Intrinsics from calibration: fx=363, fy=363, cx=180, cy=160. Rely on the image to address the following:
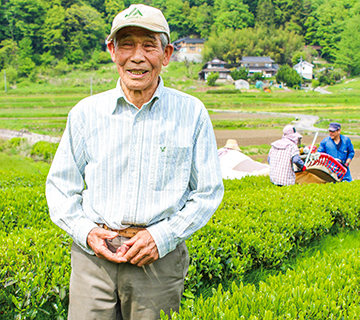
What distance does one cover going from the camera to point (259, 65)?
81.4m

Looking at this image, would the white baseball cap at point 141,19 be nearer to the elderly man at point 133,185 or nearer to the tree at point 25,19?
the elderly man at point 133,185

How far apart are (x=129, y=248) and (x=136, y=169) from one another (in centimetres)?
39

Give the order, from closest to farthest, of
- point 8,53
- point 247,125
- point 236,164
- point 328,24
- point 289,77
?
point 236,164 → point 247,125 → point 289,77 → point 8,53 → point 328,24

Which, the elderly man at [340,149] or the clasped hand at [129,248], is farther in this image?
the elderly man at [340,149]

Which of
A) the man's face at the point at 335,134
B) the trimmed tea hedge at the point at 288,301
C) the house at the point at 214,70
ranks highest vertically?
the trimmed tea hedge at the point at 288,301

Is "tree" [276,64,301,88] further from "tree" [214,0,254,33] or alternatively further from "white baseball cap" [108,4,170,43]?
"white baseball cap" [108,4,170,43]

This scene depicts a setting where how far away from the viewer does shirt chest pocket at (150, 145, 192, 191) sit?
6.04 ft

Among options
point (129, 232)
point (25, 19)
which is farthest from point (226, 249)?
point (25, 19)

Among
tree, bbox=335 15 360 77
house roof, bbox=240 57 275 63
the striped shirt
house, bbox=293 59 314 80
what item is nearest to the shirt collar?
the striped shirt

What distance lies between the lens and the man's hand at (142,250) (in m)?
1.76

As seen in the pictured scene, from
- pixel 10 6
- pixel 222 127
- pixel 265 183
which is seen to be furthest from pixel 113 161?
pixel 10 6

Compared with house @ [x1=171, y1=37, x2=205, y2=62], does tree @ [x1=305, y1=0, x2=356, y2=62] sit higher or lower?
higher

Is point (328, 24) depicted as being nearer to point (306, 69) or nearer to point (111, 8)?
point (306, 69)

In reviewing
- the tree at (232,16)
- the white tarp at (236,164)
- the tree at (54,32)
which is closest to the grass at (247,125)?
the white tarp at (236,164)
